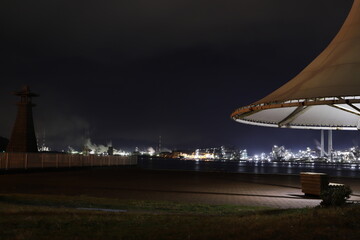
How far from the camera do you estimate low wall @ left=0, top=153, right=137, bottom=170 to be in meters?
32.0

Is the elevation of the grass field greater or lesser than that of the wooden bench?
lesser

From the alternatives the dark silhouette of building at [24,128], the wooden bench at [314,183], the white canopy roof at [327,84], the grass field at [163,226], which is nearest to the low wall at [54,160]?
the dark silhouette of building at [24,128]

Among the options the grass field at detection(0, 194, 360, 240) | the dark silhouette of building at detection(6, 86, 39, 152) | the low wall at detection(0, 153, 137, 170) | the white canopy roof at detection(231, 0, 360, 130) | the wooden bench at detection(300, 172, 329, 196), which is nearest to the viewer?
the grass field at detection(0, 194, 360, 240)

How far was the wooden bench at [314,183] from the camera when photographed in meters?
16.9

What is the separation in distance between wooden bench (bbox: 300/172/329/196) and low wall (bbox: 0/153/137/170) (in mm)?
21565

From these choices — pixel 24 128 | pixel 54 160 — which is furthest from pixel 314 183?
pixel 24 128

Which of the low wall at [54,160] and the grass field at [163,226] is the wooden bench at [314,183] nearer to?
the grass field at [163,226]

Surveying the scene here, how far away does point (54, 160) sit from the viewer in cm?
Result: 3784

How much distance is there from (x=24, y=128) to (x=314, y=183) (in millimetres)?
41270

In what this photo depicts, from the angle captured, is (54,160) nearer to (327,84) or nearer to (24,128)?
(24,128)

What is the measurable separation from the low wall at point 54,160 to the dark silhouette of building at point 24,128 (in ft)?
35.7

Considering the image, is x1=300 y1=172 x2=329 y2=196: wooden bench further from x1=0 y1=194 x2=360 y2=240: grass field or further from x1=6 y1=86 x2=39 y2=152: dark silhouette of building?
x1=6 y1=86 x2=39 y2=152: dark silhouette of building

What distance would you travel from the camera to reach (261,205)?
14031 mm

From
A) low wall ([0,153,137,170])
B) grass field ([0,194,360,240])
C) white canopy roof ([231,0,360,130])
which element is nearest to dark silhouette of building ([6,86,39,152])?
low wall ([0,153,137,170])
